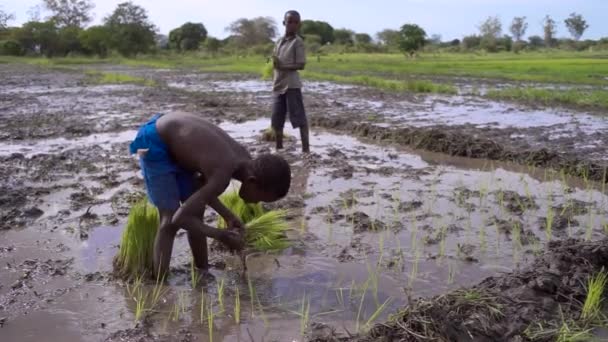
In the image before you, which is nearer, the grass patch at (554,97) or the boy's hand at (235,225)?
the boy's hand at (235,225)

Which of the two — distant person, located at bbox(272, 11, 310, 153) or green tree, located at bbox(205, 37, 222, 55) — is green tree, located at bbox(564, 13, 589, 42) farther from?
distant person, located at bbox(272, 11, 310, 153)

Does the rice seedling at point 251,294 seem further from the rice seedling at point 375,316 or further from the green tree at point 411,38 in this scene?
the green tree at point 411,38

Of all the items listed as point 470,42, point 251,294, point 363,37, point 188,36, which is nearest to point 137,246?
point 251,294

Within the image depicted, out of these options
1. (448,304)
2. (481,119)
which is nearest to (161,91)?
(481,119)

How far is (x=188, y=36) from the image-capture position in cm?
6128

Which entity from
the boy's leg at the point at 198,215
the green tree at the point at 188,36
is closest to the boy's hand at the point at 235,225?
the boy's leg at the point at 198,215

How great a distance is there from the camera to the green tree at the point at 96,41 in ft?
163

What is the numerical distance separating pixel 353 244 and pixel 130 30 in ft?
162

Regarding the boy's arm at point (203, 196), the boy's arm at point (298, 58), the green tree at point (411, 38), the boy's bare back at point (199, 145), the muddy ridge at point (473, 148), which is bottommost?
the muddy ridge at point (473, 148)

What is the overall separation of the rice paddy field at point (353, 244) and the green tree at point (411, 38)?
101 feet

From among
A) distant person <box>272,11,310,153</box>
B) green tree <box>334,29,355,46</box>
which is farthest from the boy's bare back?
green tree <box>334,29,355,46</box>

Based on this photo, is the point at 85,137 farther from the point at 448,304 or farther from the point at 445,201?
the point at 448,304

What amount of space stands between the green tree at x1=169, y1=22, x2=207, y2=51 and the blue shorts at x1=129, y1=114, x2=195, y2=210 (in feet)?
192

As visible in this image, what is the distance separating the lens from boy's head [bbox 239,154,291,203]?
3.13 metres
